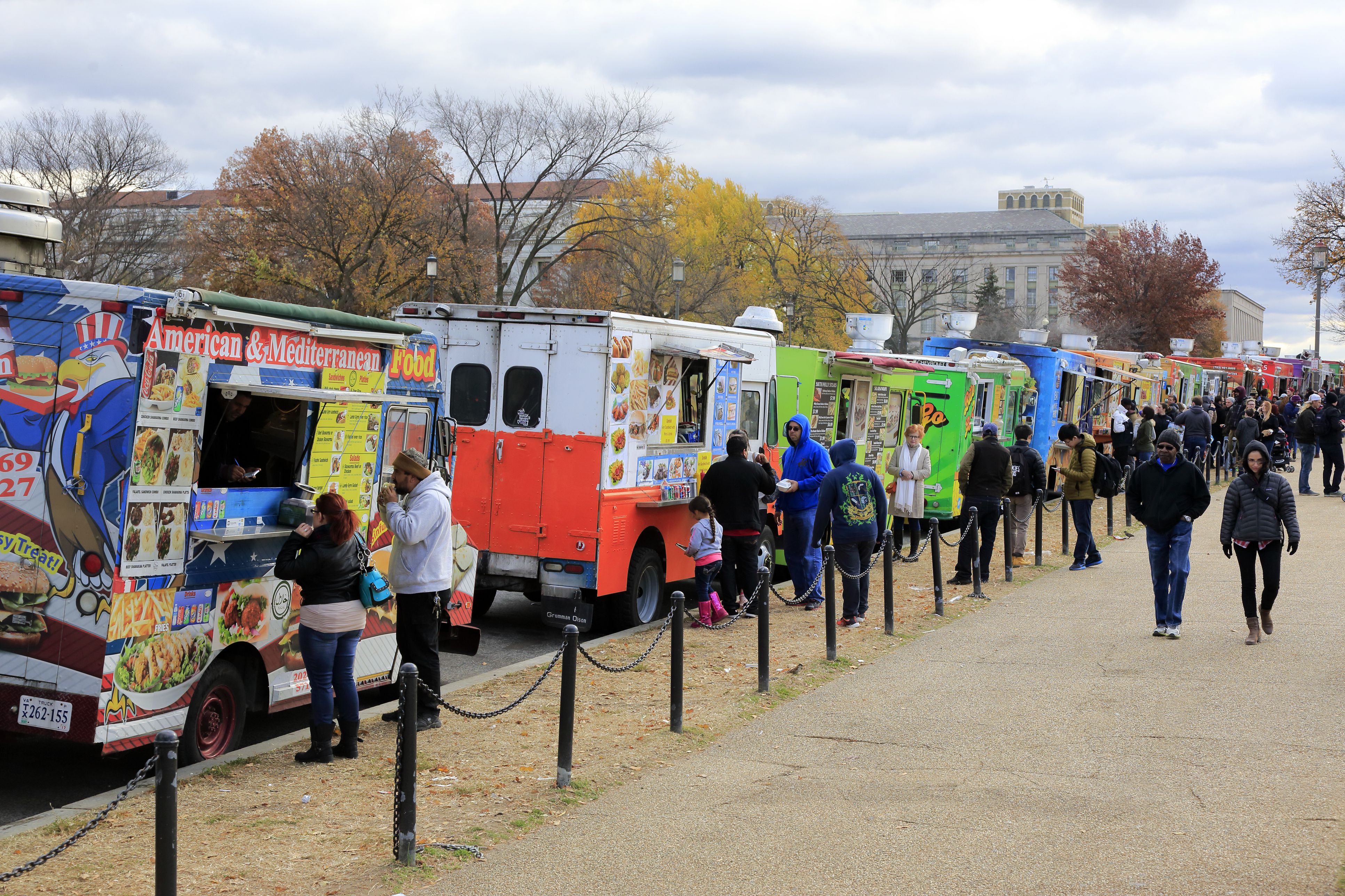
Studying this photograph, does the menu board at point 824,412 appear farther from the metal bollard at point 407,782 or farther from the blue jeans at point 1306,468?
the blue jeans at point 1306,468

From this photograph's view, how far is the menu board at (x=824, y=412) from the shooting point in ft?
53.6

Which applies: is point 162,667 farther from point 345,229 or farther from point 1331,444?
point 345,229

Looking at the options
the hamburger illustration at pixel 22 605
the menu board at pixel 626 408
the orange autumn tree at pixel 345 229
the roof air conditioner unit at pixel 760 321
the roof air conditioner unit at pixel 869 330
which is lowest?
the hamburger illustration at pixel 22 605

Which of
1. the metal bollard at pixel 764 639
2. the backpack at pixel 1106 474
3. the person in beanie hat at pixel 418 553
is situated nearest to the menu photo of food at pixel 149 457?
the person in beanie hat at pixel 418 553

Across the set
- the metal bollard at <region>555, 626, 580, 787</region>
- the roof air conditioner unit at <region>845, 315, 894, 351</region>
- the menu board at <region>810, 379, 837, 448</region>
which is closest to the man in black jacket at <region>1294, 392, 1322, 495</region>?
the roof air conditioner unit at <region>845, 315, 894, 351</region>

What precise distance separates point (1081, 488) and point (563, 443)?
303 inches

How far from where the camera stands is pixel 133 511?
21.4 feet

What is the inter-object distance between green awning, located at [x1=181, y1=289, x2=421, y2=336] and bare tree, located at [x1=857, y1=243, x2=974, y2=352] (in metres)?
49.2

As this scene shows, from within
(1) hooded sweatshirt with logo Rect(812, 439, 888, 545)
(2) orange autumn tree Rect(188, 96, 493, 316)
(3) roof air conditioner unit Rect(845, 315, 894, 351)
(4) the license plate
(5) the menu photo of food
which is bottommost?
(4) the license plate

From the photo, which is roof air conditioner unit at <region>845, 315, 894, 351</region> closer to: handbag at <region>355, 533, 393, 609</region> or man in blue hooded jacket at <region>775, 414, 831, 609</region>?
man in blue hooded jacket at <region>775, 414, 831, 609</region>

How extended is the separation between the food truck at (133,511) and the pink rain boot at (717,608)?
534 centimetres

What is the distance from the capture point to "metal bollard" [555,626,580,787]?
683cm

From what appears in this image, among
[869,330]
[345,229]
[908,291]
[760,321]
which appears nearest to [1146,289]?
[908,291]

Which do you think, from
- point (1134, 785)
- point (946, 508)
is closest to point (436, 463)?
point (1134, 785)
